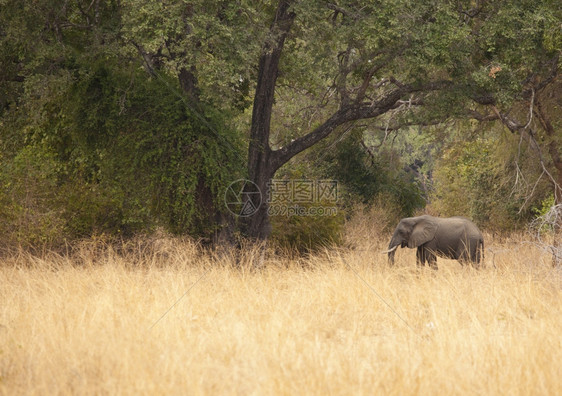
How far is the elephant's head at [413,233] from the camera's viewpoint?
1299 centimetres

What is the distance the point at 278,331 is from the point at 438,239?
23.6ft

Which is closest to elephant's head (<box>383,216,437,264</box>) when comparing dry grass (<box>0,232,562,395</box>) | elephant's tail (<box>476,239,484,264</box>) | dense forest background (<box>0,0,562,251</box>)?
elephant's tail (<box>476,239,484,264</box>)

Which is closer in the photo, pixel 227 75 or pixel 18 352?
pixel 18 352

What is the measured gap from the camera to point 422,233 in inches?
512

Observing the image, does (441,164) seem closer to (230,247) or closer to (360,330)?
(230,247)

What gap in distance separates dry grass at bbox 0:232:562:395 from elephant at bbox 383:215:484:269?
1972 mm

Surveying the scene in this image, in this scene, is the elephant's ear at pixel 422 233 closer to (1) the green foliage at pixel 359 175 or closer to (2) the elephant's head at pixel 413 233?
(2) the elephant's head at pixel 413 233

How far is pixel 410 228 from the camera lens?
43.4 ft

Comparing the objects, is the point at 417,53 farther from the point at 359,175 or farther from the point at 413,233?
the point at 359,175

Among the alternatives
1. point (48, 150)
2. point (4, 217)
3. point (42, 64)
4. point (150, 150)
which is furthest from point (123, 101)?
point (4, 217)

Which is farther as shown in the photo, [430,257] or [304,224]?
[304,224]

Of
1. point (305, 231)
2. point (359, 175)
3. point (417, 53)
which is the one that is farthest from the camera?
point (359, 175)

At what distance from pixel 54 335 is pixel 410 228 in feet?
27.8

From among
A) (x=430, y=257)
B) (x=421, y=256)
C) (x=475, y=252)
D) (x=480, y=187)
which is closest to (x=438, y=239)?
(x=430, y=257)
